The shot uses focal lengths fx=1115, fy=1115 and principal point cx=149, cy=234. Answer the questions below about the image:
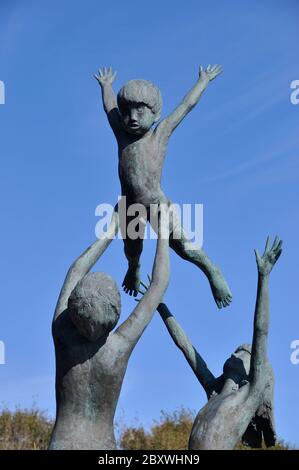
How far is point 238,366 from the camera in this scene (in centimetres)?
955

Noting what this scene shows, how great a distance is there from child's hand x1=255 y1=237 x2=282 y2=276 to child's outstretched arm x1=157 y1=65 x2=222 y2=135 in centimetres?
142

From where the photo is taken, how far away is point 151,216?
977 centimetres

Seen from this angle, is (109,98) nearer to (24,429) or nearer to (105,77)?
(105,77)

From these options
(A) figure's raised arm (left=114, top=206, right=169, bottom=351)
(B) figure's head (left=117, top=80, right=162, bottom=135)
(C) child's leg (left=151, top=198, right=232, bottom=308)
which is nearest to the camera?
(A) figure's raised arm (left=114, top=206, right=169, bottom=351)

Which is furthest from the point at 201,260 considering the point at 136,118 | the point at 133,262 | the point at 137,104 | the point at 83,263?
the point at 137,104

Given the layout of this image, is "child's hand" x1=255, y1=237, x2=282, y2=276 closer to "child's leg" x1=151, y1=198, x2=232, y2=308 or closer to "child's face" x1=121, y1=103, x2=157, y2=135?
"child's leg" x1=151, y1=198, x2=232, y2=308

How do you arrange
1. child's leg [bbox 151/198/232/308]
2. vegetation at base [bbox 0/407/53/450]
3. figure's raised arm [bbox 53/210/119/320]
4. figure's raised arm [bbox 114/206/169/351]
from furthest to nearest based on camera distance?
vegetation at base [bbox 0/407/53/450] → child's leg [bbox 151/198/232/308] → figure's raised arm [bbox 53/210/119/320] → figure's raised arm [bbox 114/206/169/351]

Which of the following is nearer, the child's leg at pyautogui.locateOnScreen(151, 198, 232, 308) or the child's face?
the child's face

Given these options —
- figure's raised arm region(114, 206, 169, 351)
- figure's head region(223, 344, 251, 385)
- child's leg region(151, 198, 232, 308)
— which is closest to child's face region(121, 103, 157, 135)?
child's leg region(151, 198, 232, 308)

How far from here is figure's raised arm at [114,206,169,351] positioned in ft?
29.6

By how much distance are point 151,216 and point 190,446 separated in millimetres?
2041

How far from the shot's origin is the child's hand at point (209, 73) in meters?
10.3

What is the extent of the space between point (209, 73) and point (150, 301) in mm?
2396

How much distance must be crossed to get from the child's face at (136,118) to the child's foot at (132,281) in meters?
1.31
